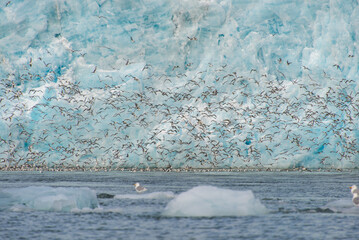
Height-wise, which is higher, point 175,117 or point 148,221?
point 175,117

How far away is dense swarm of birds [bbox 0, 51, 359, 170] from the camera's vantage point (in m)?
49.2

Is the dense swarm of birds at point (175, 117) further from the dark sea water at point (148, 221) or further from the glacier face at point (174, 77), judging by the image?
the dark sea water at point (148, 221)

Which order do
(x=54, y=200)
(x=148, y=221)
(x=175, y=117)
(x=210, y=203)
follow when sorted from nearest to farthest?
(x=148, y=221), (x=210, y=203), (x=54, y=200), (x=175, y=117)

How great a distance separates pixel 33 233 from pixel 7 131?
37547mm

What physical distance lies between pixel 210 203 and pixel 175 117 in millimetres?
38323

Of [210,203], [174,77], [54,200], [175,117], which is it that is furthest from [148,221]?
[175,117]

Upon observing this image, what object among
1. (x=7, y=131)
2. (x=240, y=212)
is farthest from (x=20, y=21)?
(x=240, y=212)

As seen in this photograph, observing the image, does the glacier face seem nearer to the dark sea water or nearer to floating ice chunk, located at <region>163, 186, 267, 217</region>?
the dark sea water

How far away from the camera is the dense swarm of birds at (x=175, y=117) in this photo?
1937 inches

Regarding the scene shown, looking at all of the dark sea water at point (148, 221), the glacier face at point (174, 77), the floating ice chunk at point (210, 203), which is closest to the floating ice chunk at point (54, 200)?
the dark sea water at point (148, 221)

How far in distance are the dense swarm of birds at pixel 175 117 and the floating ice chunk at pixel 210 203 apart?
32.0 metres

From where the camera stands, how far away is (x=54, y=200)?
58.6 feet

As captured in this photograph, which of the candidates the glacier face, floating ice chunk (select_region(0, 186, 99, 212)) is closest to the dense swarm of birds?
the glacier face

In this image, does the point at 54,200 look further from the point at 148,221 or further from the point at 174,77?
the point at 174,77
